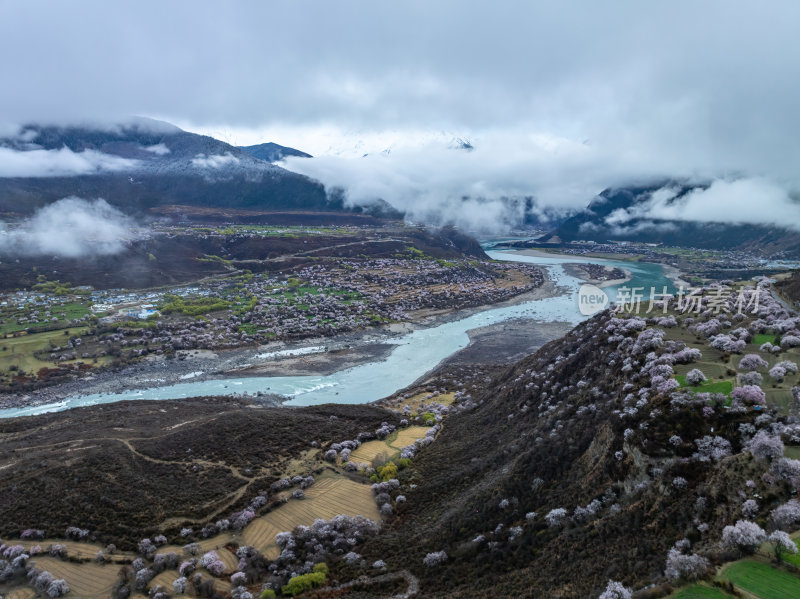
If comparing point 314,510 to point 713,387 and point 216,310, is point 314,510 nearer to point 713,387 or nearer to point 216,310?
point 713,387

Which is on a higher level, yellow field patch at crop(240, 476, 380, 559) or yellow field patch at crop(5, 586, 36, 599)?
yellow field patch at crop(240, 476, 380, 559)

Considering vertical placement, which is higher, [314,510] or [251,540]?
[314,510]

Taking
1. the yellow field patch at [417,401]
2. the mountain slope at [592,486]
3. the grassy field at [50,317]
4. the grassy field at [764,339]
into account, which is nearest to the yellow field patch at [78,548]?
the mountain slope at [592,486]

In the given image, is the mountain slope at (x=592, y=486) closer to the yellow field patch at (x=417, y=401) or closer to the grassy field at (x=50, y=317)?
the yellow field patch at (x=417, y=401)

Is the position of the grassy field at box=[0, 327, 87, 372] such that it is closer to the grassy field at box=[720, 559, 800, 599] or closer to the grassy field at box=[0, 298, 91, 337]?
the grassy field at box=[0, 298, 91, 337]

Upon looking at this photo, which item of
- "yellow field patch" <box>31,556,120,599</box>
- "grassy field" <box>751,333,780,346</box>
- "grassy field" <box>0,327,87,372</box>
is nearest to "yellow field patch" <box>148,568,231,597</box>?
"yellow field patch" <box>31,556,120,599</box>

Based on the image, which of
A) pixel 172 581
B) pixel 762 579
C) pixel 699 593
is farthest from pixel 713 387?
pixel 172 581
